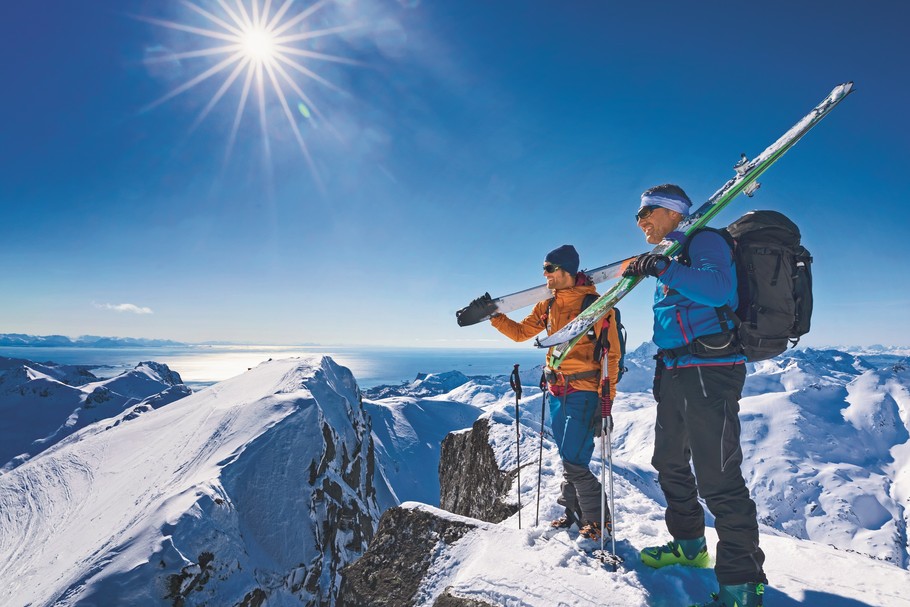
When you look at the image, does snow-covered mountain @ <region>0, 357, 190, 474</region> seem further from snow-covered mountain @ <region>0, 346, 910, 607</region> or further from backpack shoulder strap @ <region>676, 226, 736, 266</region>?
backpack shoulder strap @ <region>676, 226, 736, 266</region>

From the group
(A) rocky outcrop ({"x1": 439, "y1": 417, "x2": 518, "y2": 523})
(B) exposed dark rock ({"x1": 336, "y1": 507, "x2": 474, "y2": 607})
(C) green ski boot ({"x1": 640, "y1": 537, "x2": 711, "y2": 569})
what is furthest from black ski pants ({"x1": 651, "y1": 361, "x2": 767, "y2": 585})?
(A) rocky outcrop ({"x1": 439, "y1": 417, "x2": 518, "y2": 523})

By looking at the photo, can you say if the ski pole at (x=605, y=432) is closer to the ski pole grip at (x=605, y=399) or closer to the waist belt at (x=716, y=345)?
the ski pole grip at (x=605, y=399)

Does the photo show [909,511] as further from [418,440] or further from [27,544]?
[27,544]

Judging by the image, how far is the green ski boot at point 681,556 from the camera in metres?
4.09

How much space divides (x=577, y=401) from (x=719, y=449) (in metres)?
1.62

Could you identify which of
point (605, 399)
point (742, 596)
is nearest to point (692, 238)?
point (605, 399)

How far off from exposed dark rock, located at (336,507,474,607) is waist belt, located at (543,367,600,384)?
7.30ft

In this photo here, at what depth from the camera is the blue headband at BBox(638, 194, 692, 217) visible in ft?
13.8

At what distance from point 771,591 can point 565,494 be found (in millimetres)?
2182

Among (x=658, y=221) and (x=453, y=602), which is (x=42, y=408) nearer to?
(x=453, y=602)

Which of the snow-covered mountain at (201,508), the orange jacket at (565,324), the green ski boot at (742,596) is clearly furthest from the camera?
the snow-covered mountain at (201,508)

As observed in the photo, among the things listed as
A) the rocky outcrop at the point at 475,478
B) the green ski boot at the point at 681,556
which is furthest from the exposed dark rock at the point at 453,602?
the rocky outcrop at the point at 475,478

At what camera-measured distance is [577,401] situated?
4.87 metres

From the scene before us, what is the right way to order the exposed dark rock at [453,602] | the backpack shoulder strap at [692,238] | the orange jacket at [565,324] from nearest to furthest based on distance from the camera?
the backpack shoulder strap at [692,238] → the exposed dark rock at [453,602] → the orange jacket at [565,324]
